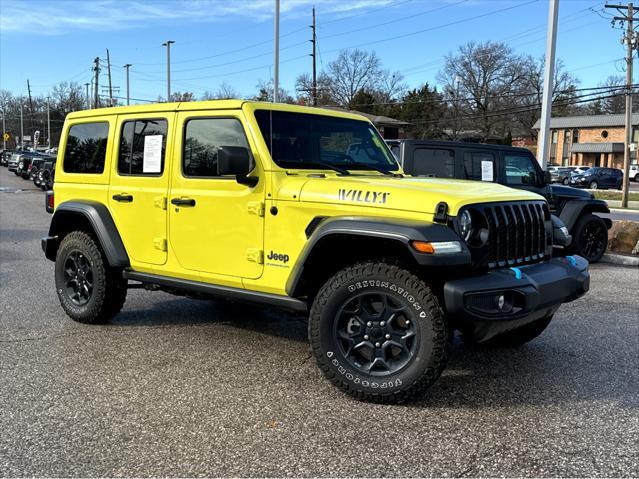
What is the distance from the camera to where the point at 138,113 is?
211 inches

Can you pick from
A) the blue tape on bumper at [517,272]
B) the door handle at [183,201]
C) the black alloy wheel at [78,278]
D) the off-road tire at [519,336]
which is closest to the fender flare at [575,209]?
the off-road tire at [519,336]

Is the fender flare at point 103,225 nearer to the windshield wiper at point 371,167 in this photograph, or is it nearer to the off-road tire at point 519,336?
the windshield wiper at point 371,167

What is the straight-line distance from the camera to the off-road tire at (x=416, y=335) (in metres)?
3.74

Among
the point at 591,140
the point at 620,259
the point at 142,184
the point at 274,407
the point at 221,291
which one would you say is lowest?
the point at 274,407

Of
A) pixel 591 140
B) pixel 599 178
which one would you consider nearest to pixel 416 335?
pixel 599 178

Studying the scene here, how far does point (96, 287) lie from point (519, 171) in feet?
21.8

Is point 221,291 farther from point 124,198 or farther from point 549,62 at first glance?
point 549,62

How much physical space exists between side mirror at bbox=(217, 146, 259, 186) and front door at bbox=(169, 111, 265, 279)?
0.07 m

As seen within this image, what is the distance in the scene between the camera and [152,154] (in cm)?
517

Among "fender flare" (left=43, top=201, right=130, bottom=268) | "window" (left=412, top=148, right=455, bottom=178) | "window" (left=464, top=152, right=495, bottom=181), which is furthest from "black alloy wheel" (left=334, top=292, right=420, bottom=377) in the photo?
"window" (left=464, top=152, right=495, bottom=181)

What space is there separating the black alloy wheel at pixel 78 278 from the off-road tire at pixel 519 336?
367cm

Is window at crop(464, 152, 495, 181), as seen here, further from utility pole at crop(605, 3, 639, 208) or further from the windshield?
utility pole at crop(605, 3, 639, 208)

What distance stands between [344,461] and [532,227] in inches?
87.1

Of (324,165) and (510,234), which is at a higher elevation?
(324,165)
